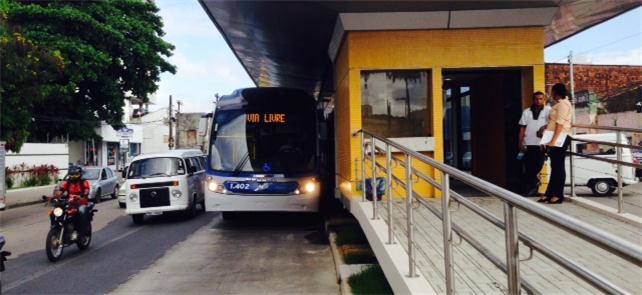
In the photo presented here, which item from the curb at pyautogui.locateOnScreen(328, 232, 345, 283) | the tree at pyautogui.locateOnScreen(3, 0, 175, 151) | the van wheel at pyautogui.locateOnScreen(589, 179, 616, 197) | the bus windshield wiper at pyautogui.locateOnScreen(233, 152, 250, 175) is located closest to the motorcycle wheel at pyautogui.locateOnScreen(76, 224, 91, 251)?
the bus windshield wiper at pyautogui.locateOnScreen(233, 152, 250, 175)

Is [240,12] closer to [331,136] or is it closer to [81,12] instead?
[331,136]

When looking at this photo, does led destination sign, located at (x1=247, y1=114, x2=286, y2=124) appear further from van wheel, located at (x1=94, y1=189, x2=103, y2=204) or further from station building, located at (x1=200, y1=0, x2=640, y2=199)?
van wheel, located at (x1=94, y1=189, x2=103, y2=204)

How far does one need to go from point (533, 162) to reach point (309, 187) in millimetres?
4571

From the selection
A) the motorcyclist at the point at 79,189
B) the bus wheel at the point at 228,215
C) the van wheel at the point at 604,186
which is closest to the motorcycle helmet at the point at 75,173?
the motorcyclist at the point at 79,189

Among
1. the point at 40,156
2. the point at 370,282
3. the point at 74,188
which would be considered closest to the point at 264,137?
the point at 74,188

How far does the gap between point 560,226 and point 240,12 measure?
755 cm

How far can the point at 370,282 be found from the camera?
541cm

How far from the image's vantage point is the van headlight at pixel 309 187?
34.1 ft

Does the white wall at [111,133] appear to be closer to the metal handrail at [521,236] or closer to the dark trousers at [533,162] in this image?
the dark trousers at [533,162]

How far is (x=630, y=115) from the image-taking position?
33250mm

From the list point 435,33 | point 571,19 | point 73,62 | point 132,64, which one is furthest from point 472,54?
point 132,64

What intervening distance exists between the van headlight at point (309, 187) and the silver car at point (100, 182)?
11536mm

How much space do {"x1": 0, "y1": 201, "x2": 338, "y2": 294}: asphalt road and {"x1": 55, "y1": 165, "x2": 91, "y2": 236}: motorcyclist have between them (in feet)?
1.81

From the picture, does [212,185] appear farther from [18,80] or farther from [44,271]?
[18,80]
